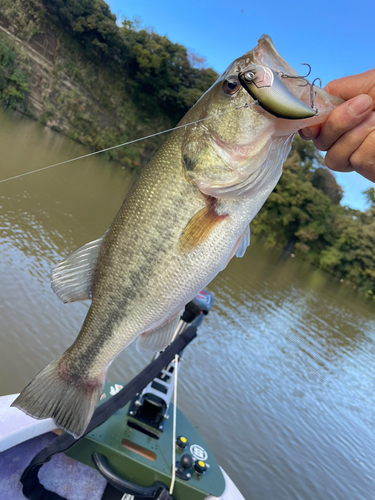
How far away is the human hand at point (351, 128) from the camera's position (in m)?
1.44

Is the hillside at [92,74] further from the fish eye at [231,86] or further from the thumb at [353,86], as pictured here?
the thumb at [353,86]

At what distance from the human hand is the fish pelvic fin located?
1.92ft

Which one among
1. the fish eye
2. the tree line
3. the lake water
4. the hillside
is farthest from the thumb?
the tree line

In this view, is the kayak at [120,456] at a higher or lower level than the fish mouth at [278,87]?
lower

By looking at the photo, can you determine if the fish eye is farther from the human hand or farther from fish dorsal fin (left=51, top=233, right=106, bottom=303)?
fish dorsal fin (left=51, top=233, right=106, bottom=303)

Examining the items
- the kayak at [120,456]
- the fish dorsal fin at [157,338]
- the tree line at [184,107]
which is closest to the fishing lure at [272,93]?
the fish dorsal fin at [157,338]

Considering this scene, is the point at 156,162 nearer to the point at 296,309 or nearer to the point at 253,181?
the point at 253,181

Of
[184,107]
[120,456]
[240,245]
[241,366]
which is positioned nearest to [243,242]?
[240,245]

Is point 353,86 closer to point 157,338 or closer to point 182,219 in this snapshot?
point 182,219

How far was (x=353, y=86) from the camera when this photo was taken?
1.57m

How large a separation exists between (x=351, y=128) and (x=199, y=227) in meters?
0.77

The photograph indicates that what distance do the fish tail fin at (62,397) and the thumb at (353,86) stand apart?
1.71m

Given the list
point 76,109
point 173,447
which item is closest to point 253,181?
point 173,447

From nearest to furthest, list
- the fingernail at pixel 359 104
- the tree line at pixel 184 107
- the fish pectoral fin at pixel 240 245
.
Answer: the fingernail at pixel 359 104
the fish pectoral fin at pixel 240 245
the tree line at pixel 184 107
